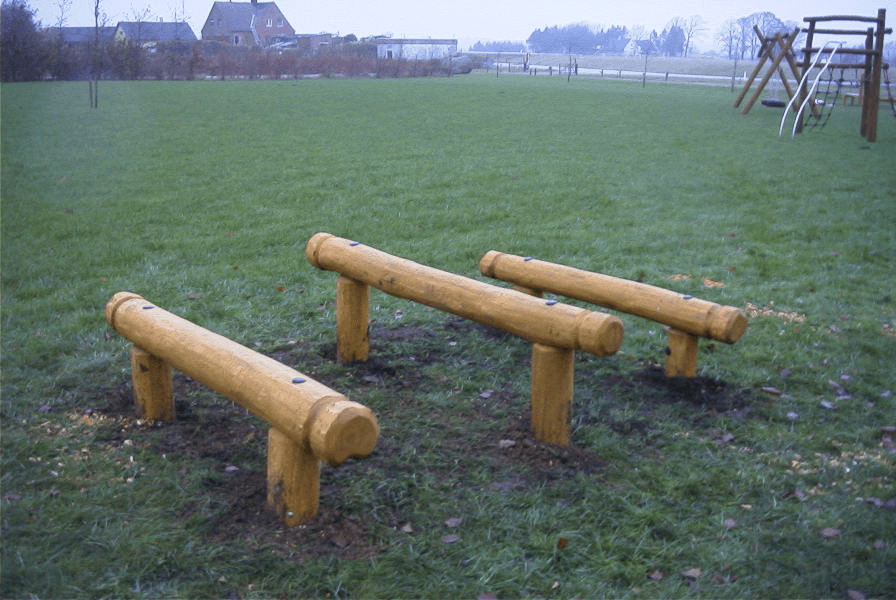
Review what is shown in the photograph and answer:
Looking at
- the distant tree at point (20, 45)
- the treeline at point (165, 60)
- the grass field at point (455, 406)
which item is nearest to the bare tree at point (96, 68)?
the treeline at point (165, 60)

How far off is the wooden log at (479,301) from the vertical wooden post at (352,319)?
101 millimetres

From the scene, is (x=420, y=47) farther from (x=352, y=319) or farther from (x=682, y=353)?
(x=682, y=353)

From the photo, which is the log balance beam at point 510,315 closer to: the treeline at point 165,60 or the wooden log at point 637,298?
the wooden log at point 637,298

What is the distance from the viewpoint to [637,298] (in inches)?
159

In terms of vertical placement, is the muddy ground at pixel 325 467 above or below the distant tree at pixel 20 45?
below

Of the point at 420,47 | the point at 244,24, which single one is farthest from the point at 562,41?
the point at 244,24

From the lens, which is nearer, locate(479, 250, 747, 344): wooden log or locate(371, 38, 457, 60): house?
locate(479, 250, 747, 344): wooden log

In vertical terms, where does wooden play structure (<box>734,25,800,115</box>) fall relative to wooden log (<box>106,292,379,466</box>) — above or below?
above

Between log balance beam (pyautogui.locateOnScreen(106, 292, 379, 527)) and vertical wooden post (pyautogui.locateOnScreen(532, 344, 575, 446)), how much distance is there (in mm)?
1051

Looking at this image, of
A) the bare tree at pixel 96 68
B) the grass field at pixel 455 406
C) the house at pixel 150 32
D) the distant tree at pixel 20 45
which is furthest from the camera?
the house at pixel 150 32

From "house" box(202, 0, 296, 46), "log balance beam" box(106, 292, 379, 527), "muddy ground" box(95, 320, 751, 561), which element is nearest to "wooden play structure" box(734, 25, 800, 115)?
"muddy ground" box(95, 320, 751, 561)

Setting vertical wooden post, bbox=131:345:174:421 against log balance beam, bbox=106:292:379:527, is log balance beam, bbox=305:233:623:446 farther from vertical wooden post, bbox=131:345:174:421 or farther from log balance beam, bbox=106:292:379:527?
vertical wooden post, bbox=131:345:174:421

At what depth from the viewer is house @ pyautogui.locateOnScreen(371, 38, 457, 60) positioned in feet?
219

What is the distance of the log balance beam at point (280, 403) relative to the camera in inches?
100
